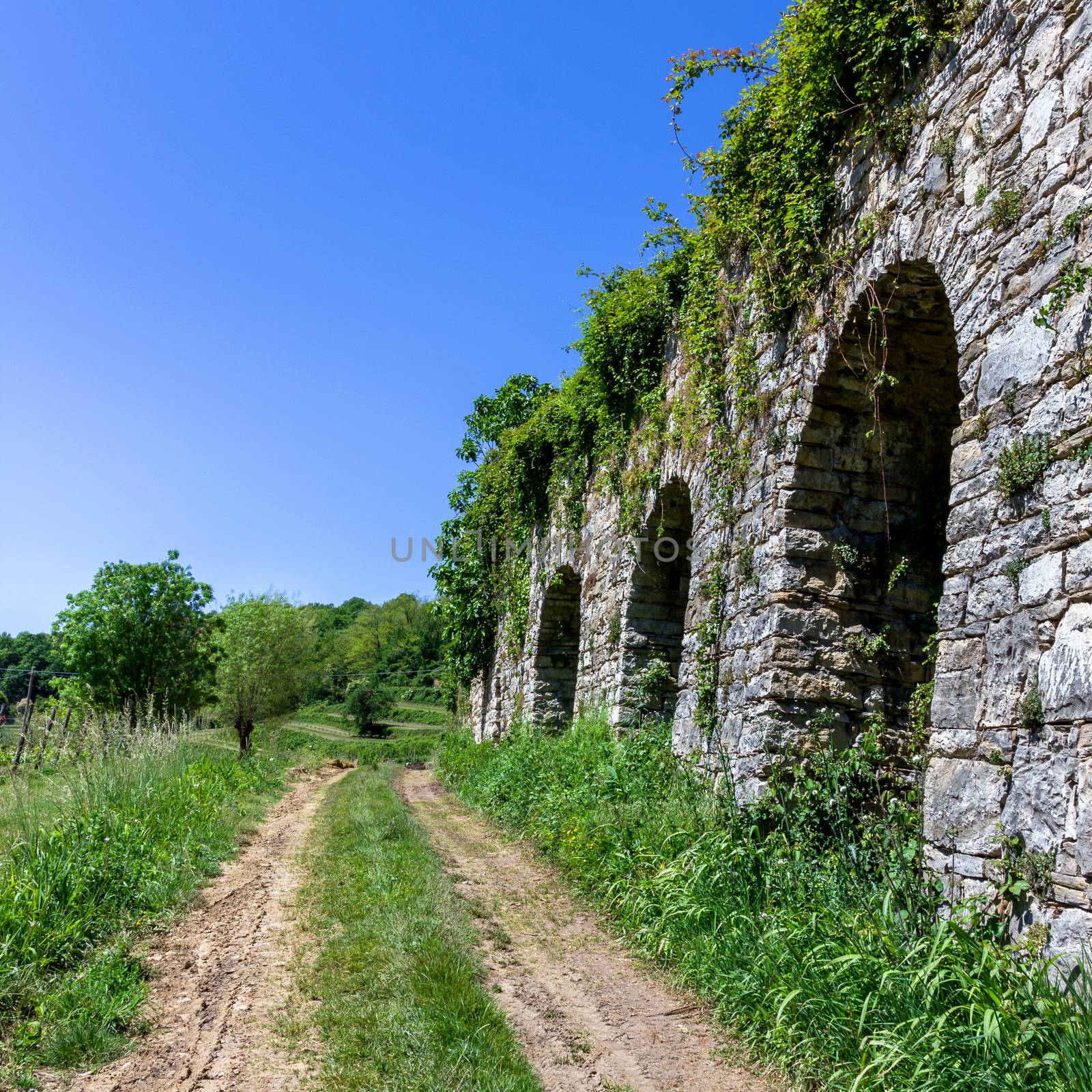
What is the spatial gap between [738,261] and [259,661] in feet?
74.4

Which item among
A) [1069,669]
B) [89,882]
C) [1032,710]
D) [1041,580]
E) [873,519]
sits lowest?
[89,882]

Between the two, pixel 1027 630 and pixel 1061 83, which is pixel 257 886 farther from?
pixel 1061 83

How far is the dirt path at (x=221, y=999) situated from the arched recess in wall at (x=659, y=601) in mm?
3646

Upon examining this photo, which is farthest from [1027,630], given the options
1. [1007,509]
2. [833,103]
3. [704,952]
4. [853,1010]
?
[833,103]

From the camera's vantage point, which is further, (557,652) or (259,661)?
(259,661)

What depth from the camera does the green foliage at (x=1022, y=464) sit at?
340cm

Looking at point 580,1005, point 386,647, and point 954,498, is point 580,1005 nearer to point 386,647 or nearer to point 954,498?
point 954,498

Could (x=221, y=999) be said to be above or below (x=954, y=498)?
below

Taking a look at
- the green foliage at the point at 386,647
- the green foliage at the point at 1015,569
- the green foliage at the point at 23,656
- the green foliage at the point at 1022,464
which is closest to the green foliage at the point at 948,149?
the green foliage at the point at 1022,464

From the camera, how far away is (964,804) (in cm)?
351

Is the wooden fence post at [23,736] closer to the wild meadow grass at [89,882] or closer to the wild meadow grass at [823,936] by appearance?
the wild meadow grass at [89,882]

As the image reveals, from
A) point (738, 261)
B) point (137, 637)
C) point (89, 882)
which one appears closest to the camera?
point (89, 882)

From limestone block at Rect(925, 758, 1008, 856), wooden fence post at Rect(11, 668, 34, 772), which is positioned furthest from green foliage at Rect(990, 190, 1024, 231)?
wooden fence post at Rect(11, 668, 34, 772)

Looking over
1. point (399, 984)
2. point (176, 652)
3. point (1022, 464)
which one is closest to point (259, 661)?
point (176, 652)
